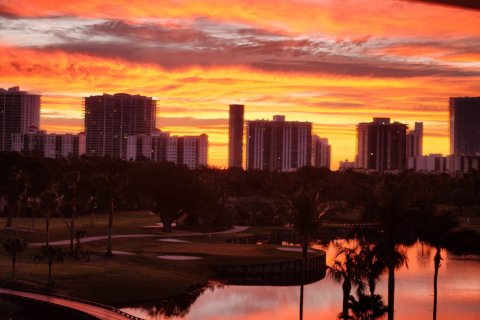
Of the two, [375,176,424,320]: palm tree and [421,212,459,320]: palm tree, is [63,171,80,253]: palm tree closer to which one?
[421,212,459,320]: palm tree

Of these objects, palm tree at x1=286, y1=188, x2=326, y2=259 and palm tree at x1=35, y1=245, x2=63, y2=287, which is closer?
palm tree at x1=286, y1=188, x2=326, y2=259

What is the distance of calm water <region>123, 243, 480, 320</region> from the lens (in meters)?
42.0

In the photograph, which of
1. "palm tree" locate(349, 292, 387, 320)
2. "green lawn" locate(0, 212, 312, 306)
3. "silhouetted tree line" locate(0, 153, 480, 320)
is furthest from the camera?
"green lawn" locate(0, 212, 312, 306)

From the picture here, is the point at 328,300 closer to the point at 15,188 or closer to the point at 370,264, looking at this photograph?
the point at 370,264

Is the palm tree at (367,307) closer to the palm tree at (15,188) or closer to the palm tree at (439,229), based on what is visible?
the palm tree at (439,229)

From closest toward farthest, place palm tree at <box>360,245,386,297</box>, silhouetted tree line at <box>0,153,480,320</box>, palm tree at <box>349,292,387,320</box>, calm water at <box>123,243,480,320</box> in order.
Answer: palm tree at <box>349,292,387,320</box>
palm tree at <box>360,245,386,297</box>
silhouetted tree line at <box>0,153,480,320</box>
calm water at <box>123,243,480,320</box>

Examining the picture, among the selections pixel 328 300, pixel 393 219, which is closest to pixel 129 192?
pixel 328 300

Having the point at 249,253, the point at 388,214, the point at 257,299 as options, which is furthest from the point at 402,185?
the point at 249,253

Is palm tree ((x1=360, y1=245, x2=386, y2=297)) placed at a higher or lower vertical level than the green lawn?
higher

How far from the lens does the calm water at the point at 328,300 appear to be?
42.0 meters

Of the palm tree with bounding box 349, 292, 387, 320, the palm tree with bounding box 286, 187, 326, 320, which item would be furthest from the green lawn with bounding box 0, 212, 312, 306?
the palm tree with bounding box 349, 292, 387, 320

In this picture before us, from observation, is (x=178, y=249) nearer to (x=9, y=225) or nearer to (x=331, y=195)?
(x=9, y=225)

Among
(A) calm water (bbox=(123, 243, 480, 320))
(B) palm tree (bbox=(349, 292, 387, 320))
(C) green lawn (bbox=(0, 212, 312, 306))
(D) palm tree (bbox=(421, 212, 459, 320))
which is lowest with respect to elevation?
(A) calm water (bbox=(123, 243, 480, 320))

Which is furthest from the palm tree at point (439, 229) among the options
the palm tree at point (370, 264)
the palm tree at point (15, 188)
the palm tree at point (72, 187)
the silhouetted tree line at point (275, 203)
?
the palm tree at point (15, 188)
